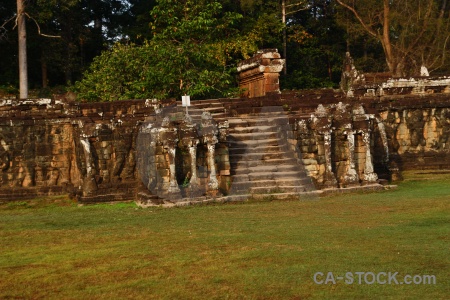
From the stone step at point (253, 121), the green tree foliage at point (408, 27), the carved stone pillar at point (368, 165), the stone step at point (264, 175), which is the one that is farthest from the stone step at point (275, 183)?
the green tree foliage at point (408, 27)

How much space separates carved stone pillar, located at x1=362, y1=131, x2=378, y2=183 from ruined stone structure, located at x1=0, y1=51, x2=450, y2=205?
0.07 feet

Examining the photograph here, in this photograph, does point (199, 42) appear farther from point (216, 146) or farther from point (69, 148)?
point (216, 146)

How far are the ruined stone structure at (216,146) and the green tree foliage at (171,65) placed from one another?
3017 millimetres

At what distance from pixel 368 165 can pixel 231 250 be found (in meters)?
7.76

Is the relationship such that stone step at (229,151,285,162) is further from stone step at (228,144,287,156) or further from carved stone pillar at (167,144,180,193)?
carved stone pillar at (167,144,180,193)

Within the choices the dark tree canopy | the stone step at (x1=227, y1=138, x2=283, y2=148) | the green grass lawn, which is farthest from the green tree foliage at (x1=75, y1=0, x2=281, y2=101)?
the green grass lawn

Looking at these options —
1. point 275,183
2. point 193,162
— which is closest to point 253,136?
point 275,183

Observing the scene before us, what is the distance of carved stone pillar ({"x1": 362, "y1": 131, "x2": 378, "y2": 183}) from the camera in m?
16.7

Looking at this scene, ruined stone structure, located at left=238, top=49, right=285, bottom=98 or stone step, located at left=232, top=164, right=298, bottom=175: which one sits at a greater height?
ruined stone structure, located at left=238, top=49, right=285, bottom=98

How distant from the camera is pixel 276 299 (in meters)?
7.33

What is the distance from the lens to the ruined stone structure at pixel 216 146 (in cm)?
1590

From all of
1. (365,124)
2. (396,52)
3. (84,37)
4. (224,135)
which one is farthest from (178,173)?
(396,52)

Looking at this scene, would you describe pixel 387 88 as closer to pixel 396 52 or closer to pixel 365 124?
pixel 365 124

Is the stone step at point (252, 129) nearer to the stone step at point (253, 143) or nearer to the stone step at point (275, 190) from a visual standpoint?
the stone step at point (253, 143)
